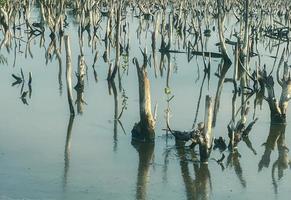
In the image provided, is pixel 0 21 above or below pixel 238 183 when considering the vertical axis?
above

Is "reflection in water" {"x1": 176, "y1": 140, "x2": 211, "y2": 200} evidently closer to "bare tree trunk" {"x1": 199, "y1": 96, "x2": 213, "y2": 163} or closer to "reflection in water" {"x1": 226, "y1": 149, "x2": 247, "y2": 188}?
"bare tree trunk" {"x1": 199, "y1": 96, "x2": 213, "y2": 163}

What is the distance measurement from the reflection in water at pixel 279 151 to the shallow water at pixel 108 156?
6 cm

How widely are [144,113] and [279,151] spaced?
2.69 m

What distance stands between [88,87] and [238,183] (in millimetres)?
9026

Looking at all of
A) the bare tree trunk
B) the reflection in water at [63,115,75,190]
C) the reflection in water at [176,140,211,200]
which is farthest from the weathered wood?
the bare tree trunk

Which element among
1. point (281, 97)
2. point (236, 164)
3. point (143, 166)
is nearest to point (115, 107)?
point (281, 97)

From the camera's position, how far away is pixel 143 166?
11734 mm

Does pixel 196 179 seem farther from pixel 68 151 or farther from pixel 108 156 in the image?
pixel 68 151

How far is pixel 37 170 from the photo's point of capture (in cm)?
1111

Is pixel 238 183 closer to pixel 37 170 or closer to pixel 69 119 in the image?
pixel 37 170

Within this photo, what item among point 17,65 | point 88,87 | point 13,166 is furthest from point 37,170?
point 17,65

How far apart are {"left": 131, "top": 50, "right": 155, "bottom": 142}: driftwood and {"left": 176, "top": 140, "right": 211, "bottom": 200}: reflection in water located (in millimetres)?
718

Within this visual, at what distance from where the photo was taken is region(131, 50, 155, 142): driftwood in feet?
40.9

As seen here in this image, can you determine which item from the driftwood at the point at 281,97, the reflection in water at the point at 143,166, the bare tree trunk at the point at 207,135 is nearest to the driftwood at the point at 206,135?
the bare tree trunk at the point at 207,135
